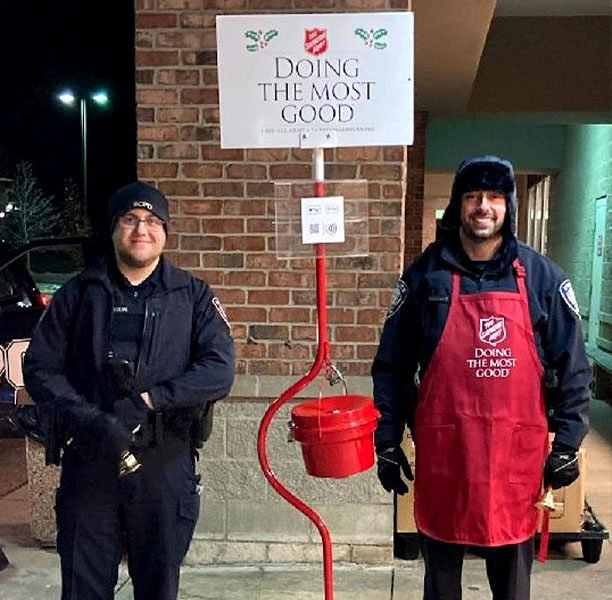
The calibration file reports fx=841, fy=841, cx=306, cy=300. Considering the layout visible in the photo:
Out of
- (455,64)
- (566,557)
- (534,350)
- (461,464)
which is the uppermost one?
(455,64)

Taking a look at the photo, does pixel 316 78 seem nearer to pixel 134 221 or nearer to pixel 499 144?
pixel 134 221

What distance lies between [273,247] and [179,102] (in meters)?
0.83

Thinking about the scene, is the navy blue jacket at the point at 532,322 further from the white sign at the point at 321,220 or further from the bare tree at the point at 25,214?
the bare tree at the point at 25,214

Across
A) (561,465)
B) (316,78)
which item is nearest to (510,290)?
(561,465)

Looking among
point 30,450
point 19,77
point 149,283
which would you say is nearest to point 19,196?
point 19,77

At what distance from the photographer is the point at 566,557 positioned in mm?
4414

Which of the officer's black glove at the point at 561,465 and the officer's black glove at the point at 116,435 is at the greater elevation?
the officer's black glove at the point at 116,435

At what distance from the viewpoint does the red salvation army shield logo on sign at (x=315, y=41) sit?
333 cm

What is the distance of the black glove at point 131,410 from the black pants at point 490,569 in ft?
3.45

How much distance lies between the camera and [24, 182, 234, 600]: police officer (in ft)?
9.10

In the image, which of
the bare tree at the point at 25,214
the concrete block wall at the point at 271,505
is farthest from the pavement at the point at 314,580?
the bare tree at the point at 25,214

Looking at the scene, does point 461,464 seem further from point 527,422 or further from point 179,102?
point 179,102

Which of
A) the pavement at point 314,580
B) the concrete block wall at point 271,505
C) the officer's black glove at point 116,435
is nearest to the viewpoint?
the officer's black glove at point 116,435

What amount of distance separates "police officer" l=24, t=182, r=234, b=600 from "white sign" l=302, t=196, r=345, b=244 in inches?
24.4
